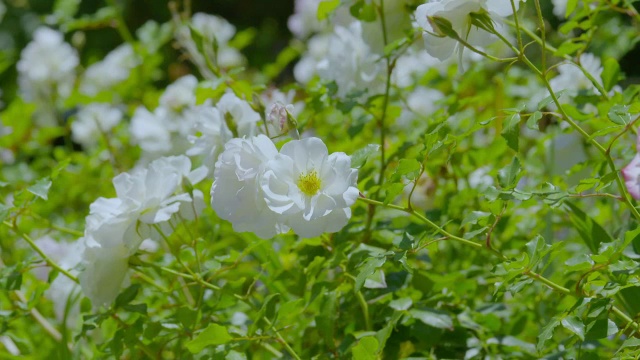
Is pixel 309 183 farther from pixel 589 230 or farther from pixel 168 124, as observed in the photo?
pixel 168 124

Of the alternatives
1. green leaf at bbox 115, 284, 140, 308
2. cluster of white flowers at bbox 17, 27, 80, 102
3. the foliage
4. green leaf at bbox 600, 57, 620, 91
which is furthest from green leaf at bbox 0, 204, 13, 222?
cluster of white flowers at bbox 17, 27, 80, 102

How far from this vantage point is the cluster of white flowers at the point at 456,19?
677mm

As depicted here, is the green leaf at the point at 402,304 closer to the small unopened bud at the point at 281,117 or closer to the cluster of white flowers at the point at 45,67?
the small unopened bud at the point at 281,117

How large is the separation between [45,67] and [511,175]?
168 cm

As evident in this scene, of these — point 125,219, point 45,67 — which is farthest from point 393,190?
point 45,67

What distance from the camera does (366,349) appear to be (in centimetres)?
69

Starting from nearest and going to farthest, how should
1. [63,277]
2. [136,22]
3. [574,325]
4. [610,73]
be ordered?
[574,325], [610,73], [63,277], [136,22]

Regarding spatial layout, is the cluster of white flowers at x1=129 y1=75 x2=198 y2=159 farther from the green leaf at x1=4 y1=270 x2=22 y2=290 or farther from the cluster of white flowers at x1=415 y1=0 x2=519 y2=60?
the cluster of white flowers at x1=415 y1=0 x2=519 y2=60

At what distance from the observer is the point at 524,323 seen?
913 millimetres

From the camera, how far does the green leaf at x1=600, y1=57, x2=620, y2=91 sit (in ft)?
3.00

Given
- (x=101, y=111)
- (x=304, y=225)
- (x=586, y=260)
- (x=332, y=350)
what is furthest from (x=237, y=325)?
(x=101, y=111)

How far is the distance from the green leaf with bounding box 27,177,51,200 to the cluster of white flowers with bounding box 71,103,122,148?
1.11m

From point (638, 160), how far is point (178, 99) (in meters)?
1.21

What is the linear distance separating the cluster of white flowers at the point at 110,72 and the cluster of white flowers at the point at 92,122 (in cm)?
6
